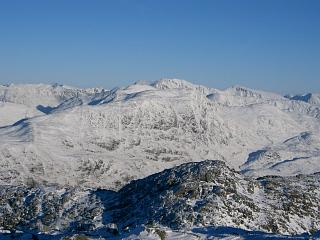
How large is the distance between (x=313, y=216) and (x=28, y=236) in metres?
64.9

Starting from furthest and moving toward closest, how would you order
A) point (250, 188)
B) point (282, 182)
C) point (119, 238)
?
point (282, 182) < point (250, 188) < point (119, 238)

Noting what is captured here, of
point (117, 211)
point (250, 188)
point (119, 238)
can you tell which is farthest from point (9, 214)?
point (119, 238)

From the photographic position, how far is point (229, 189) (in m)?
104

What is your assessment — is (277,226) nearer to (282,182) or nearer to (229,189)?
(229,189)

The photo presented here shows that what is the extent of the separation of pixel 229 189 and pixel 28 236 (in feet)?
185

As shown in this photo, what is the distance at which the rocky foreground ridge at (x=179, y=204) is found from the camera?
9319 cm

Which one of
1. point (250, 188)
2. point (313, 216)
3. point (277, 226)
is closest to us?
point (277, 226)

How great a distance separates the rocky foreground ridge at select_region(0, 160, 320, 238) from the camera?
93.2 metres

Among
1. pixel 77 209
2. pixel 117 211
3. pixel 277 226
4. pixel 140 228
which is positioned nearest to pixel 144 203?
pixel 117 211

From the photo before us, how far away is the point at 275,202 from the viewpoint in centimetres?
10594

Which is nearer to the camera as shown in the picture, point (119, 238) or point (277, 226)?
point (119, 238)

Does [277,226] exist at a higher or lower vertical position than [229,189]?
lower

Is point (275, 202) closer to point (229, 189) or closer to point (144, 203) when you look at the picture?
point (229, 189)

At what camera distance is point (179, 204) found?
9669 centimetres
